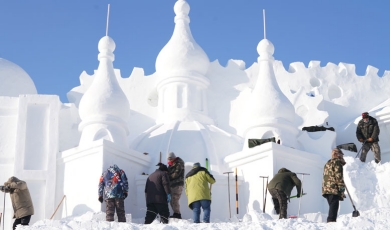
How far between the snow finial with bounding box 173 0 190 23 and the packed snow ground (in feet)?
22.8

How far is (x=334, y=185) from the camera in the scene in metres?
15.9

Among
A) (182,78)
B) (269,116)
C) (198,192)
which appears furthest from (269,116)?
(198,192)

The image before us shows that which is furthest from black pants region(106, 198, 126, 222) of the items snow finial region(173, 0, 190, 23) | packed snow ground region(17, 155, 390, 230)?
snow finial region(173, 0, 190, 23)

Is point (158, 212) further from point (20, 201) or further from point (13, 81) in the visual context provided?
point (13, 81)

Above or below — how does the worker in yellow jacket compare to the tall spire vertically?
below

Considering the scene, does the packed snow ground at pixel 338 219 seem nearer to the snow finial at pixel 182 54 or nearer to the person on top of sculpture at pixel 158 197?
the person on top of sculpture at pixel 158 197

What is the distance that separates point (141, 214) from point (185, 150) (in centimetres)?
257

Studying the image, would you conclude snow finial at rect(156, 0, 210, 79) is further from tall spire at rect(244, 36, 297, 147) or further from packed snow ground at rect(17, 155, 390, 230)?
packed snow ground at rect(17, 155, 390, 230)

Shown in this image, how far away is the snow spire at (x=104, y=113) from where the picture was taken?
72.1 feet

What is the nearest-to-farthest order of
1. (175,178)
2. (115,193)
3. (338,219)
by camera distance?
1. (338,219)
2. (115,193)
3. (175,178)

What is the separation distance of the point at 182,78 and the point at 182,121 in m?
1.66

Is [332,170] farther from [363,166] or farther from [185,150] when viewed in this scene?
[185,150]

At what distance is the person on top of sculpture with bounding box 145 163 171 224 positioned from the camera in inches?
689

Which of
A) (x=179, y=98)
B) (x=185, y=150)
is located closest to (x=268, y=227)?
(x=185, y=150)
